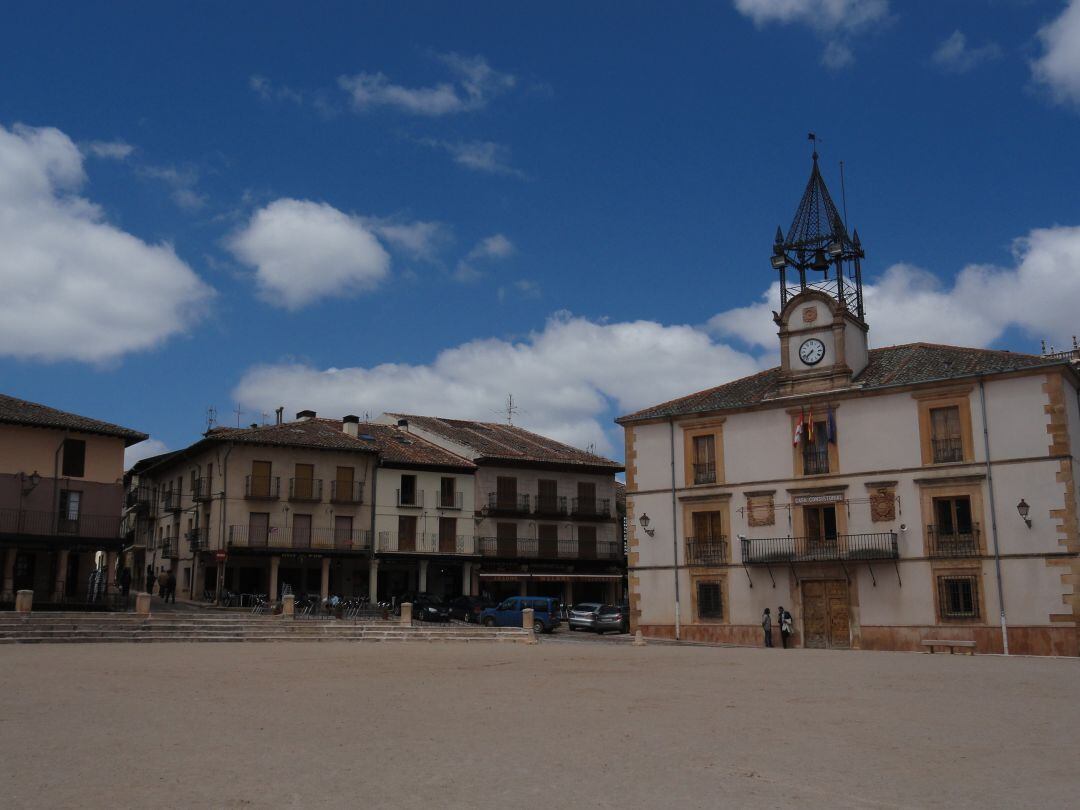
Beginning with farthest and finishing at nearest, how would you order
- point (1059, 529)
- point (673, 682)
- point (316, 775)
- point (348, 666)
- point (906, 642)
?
1. point (906, 642)
2. point (1059, 529)
3. point (348, 666)
4. point (673, 682)
5. point (316, 775)

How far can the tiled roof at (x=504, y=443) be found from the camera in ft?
179

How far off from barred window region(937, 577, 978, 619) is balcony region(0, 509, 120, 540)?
87.1 feet

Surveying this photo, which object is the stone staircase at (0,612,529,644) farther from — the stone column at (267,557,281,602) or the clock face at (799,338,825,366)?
the clock face at (799,338,825,366)

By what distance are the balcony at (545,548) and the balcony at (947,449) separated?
24097 millimetres

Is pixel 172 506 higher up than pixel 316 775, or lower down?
higher up

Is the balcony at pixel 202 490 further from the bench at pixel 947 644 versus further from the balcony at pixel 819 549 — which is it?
the bench at pixel 947 644

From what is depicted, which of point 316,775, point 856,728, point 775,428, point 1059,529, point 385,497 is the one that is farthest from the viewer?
point 385,497

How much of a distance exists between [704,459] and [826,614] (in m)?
6.82

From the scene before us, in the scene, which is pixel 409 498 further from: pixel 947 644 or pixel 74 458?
pixel 947 644

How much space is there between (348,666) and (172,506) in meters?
34.0

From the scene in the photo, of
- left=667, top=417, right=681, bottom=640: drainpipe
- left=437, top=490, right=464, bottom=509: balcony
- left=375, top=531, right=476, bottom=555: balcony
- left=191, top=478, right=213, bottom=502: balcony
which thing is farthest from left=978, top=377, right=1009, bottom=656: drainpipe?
left=191, top=478, right=213, bottom=502: balcony

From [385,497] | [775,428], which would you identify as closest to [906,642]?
[775,428]

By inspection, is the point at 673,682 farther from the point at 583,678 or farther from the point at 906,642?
the point at 906,642

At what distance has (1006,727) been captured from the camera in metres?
12.8
